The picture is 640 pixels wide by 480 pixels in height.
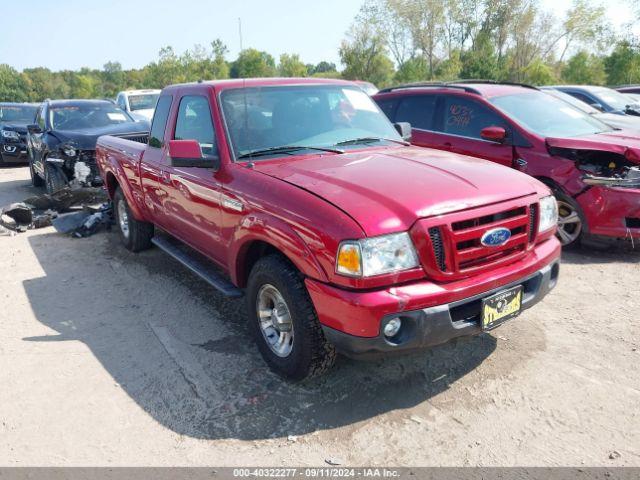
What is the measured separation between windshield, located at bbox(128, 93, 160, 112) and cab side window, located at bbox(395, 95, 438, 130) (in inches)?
406

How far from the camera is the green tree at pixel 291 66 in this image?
6338 cm

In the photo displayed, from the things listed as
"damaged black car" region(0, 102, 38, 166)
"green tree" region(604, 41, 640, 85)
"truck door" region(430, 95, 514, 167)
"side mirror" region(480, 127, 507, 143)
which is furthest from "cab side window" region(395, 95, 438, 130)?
"green tree" region(604, 41, 640, 85)

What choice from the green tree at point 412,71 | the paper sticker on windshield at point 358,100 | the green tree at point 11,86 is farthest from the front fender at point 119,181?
the green tree at point 11,86

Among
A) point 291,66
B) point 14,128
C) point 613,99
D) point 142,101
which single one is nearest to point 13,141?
point 14,128

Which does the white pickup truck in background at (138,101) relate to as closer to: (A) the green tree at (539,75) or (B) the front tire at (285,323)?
(B) the front tire at (285,323)

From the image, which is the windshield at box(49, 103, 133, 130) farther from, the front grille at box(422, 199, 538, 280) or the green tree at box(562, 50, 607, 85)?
the green tree at box(562, 50, 607, 85)

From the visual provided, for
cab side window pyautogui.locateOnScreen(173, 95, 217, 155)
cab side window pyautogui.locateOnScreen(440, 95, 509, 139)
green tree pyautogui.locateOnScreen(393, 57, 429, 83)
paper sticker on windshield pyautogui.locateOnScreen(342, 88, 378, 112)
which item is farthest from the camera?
green tree pyautogui.locateOnScreen(393, 57, 429, 83)

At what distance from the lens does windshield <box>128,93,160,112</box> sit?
15.4 meters

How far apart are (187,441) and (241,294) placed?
1.15 metres

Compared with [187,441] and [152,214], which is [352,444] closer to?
[187,441]

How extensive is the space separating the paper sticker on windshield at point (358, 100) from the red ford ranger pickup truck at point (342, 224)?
0.04ft

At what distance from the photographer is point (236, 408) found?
3.16 m

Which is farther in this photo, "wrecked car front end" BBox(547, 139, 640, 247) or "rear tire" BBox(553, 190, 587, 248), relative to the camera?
"rear tire" BBox(553, 190, 587, 248)

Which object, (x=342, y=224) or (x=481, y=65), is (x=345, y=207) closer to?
(x=342, y=224)
